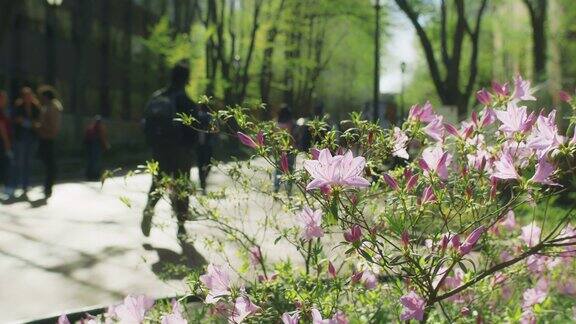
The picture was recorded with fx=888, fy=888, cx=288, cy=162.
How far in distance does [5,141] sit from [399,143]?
11883 millimetres

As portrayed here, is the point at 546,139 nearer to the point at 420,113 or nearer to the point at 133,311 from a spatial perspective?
the point at 420,113

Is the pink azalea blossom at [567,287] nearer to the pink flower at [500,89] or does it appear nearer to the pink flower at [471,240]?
the pink flower at [500,89]

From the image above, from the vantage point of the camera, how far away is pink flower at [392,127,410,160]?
3.23 metres

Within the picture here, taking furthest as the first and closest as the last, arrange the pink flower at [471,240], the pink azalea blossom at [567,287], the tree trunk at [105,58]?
the tree trunk at [105,58] < the pink azalea blossom at [567,287] < the pink flower at [471,240]

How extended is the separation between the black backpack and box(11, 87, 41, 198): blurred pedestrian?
5.83 metres

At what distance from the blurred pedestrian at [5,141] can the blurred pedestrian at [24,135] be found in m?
0.11

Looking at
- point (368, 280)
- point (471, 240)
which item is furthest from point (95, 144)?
point (471, 240)

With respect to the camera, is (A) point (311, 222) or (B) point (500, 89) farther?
(B) point (500, 89)

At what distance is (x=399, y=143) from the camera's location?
3250 millimetres

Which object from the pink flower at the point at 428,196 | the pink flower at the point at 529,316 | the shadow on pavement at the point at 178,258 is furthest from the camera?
the shadow on pavement at the point at 178,258

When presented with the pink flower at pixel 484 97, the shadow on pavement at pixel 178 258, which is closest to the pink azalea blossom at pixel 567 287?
the pink flower at pixel 484 97

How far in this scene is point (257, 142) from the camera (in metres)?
3.01

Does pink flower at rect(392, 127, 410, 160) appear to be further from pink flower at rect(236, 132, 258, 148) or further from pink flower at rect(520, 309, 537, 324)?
pink flower at rect(520, 309, 537, 324)

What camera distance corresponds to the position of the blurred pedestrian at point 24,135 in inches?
567
